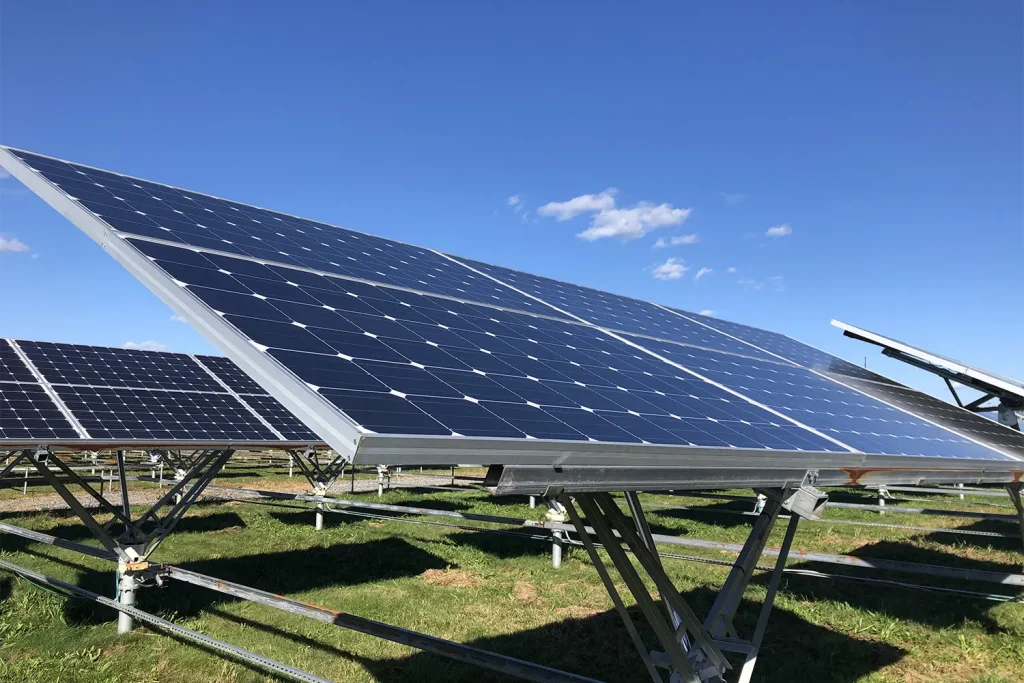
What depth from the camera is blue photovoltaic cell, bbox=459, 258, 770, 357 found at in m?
10.4

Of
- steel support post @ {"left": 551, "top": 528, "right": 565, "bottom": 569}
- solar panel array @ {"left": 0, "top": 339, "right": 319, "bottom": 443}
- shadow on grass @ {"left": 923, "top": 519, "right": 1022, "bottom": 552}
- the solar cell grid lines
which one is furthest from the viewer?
shadow on grass @ {"left": 923, "top": 519, "right": 1022, "bottom": 552}

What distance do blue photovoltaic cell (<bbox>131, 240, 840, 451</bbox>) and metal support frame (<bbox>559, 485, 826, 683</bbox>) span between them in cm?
53

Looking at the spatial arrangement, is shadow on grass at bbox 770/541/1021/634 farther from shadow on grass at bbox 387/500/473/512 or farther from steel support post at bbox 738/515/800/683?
shadow on grass at bbox 387/500/473/512

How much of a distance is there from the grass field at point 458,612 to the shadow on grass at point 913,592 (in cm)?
6

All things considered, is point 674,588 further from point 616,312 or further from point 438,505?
point 438,505

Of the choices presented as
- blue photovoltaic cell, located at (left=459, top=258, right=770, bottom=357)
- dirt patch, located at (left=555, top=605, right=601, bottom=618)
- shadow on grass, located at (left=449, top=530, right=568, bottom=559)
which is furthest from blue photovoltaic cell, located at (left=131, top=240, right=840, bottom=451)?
shadow on grass, located at (left=449, top=530, right=568, bottom=559)

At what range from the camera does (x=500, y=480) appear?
3545 millimetres

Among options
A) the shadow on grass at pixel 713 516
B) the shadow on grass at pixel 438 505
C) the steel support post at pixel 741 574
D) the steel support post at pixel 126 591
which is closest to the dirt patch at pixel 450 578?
the steel support post at pixel 126 591

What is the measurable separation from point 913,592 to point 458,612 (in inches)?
339

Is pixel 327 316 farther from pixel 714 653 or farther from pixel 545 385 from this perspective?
pixel 714 653

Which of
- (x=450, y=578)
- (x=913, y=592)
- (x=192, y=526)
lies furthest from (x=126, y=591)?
(x=913, y=592)

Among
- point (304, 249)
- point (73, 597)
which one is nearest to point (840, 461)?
point (304, 249)

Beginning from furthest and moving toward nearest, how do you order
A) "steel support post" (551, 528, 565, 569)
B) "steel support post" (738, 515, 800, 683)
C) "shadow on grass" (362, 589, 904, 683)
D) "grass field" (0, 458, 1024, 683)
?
"steel support post" (551, 528, 565, 569) < "grass field" (0, 458, 1024, 683) < "shadow on grass" (362, 589, 904, 683) < "steel support post" (738, 515, 800, 683)

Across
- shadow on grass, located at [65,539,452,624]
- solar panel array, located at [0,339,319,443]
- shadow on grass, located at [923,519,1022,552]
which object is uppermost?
solar panel array, located at [0,339,319,443]
